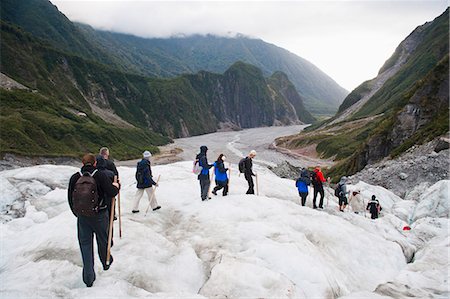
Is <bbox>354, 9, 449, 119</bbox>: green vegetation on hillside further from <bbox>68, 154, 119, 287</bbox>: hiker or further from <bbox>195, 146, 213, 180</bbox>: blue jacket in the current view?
<bbox>68, 154, 119, 287</bbox>: hiker

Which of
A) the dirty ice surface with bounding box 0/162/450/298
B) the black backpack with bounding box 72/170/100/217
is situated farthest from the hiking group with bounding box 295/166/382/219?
the black backpack with bounding box 72/170/100/217

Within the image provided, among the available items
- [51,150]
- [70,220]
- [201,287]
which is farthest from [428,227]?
[51,150]

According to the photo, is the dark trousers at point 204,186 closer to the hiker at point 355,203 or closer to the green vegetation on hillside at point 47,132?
the hiker at point 355,203

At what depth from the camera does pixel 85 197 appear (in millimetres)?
7586

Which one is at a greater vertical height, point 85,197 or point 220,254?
point 85,197

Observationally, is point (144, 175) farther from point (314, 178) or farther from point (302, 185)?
point (314, 178)

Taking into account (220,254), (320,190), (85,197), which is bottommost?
(320,190)

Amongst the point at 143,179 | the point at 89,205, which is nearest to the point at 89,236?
the point at 89,205

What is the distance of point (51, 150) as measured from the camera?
3093 inches

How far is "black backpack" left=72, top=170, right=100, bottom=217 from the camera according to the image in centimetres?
759

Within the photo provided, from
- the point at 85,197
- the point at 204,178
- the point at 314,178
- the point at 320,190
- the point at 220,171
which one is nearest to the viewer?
the point at 85,197

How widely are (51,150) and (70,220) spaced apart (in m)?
75.5

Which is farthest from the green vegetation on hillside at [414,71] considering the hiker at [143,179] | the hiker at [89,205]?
the hiker at [89,205]

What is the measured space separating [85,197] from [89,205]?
203 mm
